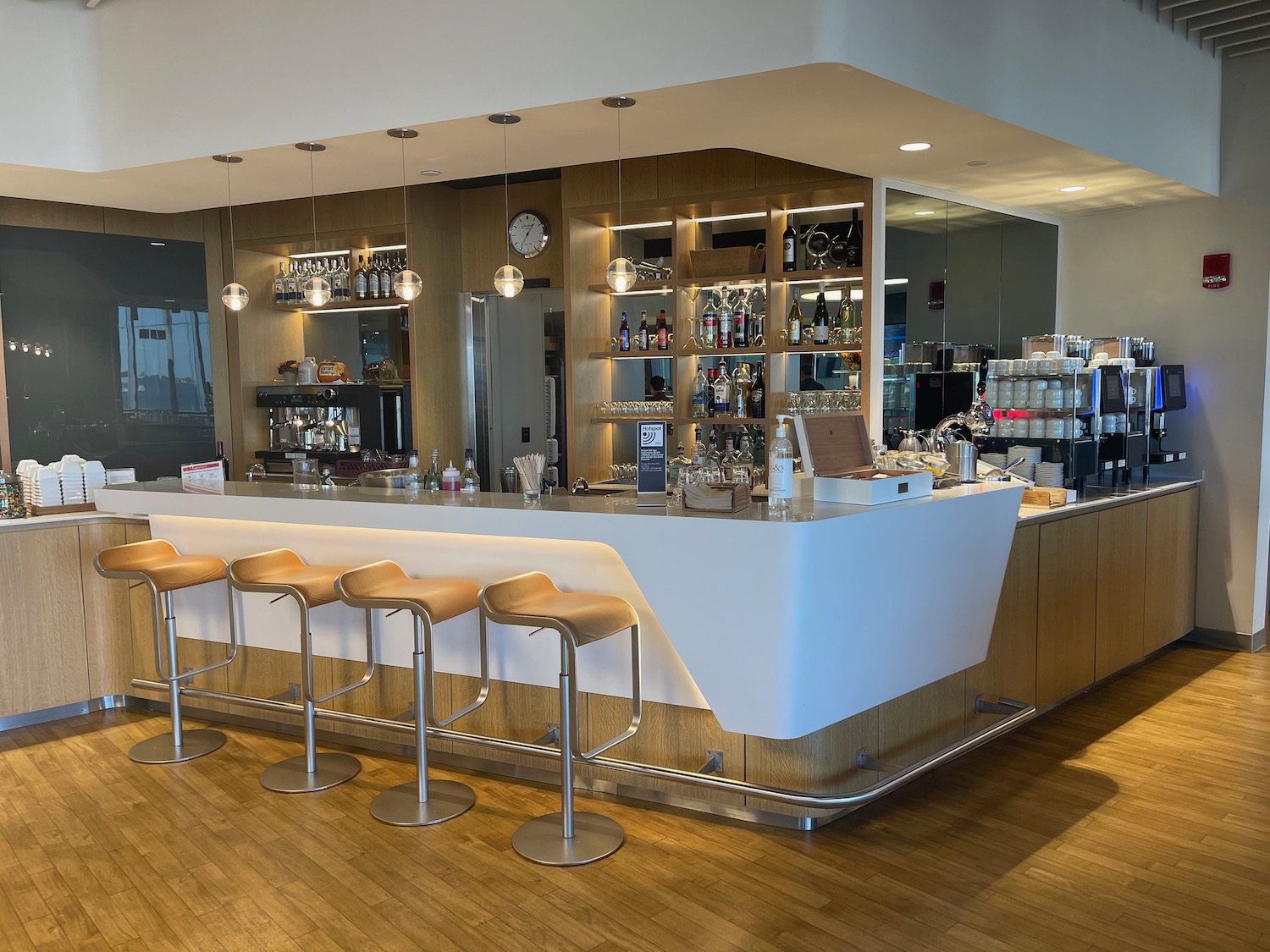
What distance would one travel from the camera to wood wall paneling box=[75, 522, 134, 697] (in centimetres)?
506

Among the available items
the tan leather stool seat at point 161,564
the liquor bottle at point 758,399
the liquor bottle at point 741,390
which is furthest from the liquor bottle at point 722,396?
the tan leather stool seat at point 161,564

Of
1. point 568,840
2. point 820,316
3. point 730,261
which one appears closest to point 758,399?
point 820,316

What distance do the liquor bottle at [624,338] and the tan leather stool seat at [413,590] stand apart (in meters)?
2.97

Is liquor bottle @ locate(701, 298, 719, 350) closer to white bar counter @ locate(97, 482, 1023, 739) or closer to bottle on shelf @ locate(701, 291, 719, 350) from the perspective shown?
bottle on shelf @ locate(701, 291, 719, 350)

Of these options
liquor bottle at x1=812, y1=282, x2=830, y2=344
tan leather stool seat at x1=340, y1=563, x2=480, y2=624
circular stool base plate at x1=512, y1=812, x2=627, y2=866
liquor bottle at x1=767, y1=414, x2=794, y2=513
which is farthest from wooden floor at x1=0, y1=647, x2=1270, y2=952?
liquor bottle at x1=812, y1=282, x2=830, y2=344

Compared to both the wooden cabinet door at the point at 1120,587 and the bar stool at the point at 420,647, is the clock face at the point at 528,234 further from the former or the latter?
the wooden cabinet door at the point at 1120,587

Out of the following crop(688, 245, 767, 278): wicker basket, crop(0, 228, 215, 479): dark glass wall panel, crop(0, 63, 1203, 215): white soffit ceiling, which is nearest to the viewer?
crop(0, 63, 1203, 215): white soffit ceiling

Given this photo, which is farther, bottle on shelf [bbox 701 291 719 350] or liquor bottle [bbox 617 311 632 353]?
liquor bottle [bbox 617 311 632 353]

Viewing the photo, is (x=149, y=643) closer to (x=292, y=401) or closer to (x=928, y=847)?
(x=292, y=401)

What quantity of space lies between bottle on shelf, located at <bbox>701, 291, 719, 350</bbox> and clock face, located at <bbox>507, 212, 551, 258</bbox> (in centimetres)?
153

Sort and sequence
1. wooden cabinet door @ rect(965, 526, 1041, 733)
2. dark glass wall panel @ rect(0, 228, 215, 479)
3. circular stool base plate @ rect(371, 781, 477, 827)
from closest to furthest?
circular stool base plate @ rect(371, 781, 477, 827) → wooden cabinet door @ rect(965, 526, 1041, 733) → dark glass wall panel @ rect(0, 228, 215, 479)

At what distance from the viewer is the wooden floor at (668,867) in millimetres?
2941

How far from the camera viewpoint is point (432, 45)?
4.16m

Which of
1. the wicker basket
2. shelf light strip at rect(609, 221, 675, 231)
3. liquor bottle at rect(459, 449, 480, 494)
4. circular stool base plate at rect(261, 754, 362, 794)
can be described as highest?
shelf light strip at rect(609, 221, 675, 231)
